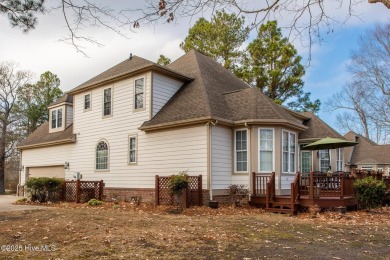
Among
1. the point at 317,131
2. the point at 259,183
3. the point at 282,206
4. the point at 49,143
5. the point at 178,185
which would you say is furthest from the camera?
the point at 49,143

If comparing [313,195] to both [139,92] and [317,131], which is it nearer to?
[317,131]

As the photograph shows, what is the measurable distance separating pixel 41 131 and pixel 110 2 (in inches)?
808

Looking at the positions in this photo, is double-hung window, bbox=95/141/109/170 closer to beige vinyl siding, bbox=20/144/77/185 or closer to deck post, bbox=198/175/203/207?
beige vinyl siding, bbox=20/144/77/185

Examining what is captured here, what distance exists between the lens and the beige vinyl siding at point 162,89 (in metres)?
15.9

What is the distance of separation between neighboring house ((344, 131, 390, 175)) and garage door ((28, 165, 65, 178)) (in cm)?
2988

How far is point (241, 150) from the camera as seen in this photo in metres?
14.5

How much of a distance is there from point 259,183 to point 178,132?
381 centimetres

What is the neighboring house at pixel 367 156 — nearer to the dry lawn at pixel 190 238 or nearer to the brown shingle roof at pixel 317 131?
the brown shingle roof at pixel 317 131

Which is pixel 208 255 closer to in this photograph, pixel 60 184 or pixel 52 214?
pixel 52 214

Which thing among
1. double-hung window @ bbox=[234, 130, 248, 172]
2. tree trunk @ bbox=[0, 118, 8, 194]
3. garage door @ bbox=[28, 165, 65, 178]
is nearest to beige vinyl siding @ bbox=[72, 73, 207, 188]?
double-hung window @ bbox=[234, 130, 248, 172]

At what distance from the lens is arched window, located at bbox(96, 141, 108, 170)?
57.8 feet

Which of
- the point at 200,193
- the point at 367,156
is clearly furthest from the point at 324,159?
the point at 367,156

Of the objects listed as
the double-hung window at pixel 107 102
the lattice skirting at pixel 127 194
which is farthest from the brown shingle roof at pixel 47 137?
the lattice skirting at pixel 127 194

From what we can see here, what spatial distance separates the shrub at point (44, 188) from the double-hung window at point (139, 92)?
525 centimetres
